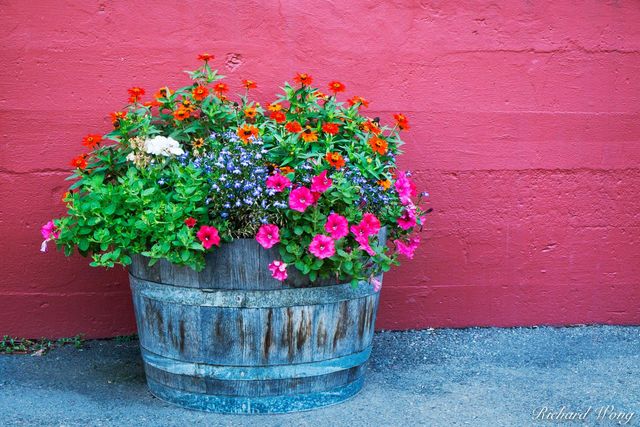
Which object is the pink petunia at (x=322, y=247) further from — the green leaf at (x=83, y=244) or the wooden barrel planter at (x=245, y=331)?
the green leaf at (x=83, y=244)

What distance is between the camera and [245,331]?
338cm

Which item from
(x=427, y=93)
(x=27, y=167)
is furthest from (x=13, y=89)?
(x=427, y=93)

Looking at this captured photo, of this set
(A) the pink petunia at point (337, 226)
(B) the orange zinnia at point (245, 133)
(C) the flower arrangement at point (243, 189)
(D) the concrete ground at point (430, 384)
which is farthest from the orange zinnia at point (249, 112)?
(D) the concrete ground at point (430, 384)

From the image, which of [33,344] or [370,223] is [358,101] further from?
[33,344]

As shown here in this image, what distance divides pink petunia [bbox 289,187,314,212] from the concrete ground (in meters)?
0.94

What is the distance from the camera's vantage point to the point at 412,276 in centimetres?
455

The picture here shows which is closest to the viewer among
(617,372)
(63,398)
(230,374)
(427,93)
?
(230,374)

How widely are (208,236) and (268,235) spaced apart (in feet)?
0.77

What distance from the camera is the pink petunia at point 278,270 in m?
3.23

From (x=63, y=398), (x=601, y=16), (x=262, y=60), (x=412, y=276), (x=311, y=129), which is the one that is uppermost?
(x=601, y=16)

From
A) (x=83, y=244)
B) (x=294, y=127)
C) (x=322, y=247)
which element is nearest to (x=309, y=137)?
(x=294, y=127)

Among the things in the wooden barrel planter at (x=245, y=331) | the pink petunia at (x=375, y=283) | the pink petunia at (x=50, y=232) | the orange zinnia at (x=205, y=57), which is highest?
the orange zinnia at (x=205, y=57)

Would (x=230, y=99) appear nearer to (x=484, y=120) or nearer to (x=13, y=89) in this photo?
(x=13, y=89)

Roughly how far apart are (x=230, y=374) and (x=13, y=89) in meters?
1.86
